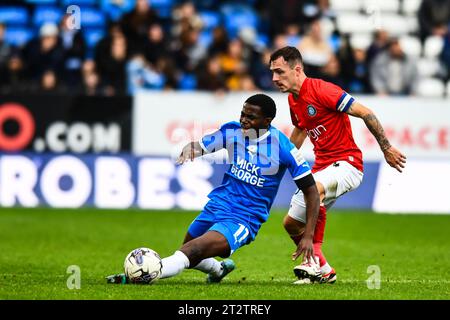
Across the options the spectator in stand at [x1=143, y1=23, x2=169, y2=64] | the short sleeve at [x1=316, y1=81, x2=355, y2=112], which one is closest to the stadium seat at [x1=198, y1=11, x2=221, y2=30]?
the spectator in stand at [x1=143, y1=23, x2=169, y2=64]

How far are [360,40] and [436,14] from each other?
1779 mm

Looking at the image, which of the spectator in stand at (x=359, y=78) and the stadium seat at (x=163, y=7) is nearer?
the spectator in stand at (x=359, y=78)

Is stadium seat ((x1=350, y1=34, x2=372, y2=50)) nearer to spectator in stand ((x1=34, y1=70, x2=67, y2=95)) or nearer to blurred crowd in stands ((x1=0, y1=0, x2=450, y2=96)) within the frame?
blurred crowd in stands ((x1=0, y1=0, x2=450, y2=96))

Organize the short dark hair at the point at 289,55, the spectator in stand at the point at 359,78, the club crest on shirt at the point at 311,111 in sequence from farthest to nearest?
the spectator in stand at the point at 359,78
the club crest on shirt at the point at 311,111
the short dark hair at the point at 289,55

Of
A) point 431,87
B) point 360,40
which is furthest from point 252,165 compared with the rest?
point 360,40

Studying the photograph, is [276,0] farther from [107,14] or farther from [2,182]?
[2,182]

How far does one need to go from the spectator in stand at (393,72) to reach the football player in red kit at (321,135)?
411 inches

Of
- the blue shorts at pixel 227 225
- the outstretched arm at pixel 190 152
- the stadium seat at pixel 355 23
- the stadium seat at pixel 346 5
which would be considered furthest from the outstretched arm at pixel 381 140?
the stadium seat at pixel 346 5

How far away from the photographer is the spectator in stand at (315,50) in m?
19.2

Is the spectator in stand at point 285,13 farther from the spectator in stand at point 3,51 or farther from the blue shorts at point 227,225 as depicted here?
the blue shorts at point 227,225

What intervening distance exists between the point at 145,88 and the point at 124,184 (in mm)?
2365

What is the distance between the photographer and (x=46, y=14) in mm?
21812

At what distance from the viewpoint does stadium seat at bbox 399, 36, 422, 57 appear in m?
23.3

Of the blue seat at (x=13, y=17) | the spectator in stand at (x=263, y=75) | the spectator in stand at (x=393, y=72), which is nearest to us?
the spectator in stand at (x=263, y=75)
